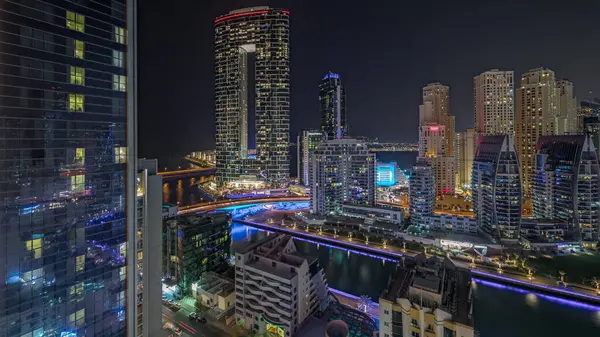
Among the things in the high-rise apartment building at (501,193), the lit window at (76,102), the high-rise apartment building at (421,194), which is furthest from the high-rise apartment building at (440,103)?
the lit window at (76,102)

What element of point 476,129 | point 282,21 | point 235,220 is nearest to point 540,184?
point 476,129

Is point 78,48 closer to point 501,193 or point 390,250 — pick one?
point 390,250

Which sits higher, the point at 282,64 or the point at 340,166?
the point at 282,64

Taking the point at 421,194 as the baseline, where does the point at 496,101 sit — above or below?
above

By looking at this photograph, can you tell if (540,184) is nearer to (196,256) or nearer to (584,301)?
(584,301)

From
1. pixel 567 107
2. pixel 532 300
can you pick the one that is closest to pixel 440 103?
pixel 567 107

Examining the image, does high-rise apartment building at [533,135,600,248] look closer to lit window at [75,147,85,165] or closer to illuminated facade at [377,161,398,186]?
illuminated facade at [377,161,398,186]
